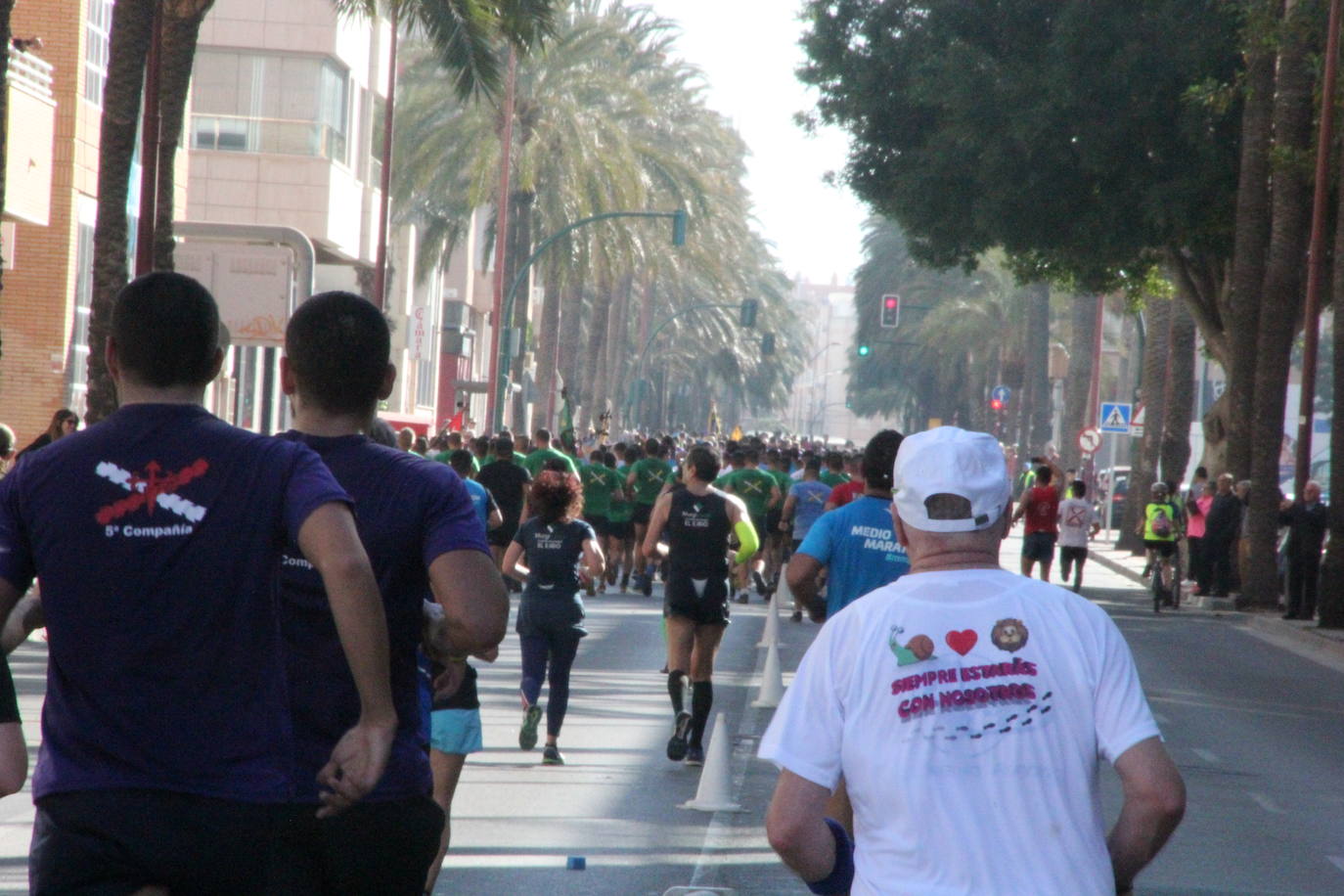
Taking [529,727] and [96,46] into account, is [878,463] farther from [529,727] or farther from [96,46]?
[96,46]

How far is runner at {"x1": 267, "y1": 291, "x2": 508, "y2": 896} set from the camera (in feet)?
12.3

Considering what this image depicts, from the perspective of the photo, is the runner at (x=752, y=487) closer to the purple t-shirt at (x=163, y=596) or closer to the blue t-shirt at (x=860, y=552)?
the blue t-shirt at (x=860, y=552)

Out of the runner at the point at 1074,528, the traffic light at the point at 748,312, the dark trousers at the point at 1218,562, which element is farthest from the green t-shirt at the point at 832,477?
the traffic light at the point at 748,312

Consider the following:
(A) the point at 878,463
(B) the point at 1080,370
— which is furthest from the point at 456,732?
(B) the point at 1080,370

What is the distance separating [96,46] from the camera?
2878 cm

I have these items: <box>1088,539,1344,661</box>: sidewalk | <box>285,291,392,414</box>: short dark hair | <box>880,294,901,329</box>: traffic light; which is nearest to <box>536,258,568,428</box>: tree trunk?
<box>880,294,901,329</box>: traffic light

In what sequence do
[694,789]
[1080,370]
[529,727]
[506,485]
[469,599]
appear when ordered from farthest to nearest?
[1080,370]
[506,485]
[529,727]
[694,789]
[469,599]

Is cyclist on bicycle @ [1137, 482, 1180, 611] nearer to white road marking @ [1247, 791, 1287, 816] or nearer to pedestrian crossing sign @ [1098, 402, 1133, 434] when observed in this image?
white road marking @ [1247, 791, 1287, 816]

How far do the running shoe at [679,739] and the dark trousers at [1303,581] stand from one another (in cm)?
1620

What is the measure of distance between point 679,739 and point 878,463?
13.8ft

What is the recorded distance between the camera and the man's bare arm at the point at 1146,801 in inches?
125

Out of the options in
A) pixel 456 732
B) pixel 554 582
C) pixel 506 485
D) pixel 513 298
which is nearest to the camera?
pixel 456 732

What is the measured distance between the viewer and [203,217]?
123 ft

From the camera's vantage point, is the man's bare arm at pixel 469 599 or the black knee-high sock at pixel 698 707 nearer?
the man's bare arm at pixel 469 599
